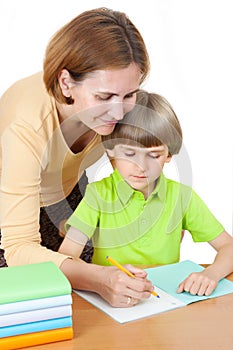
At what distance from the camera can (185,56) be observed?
3.03 m

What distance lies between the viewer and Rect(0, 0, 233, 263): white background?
9.37 ft

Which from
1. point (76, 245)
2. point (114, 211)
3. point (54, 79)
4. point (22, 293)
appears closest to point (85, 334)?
point (22, 293)

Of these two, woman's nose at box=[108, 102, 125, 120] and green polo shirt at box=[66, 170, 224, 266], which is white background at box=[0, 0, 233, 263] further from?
woman's nose at box=[108, 102, 125, 120]

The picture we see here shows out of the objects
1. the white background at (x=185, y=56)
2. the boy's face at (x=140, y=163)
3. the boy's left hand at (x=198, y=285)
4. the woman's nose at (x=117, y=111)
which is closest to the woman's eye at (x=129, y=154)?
the boy's face at (x=140, y=163)


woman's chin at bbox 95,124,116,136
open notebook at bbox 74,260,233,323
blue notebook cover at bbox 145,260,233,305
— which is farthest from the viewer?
woman's chin at bbox 95,124,116,136

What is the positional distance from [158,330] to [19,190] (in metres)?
0.51

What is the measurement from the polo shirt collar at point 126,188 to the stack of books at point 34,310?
0.50 m

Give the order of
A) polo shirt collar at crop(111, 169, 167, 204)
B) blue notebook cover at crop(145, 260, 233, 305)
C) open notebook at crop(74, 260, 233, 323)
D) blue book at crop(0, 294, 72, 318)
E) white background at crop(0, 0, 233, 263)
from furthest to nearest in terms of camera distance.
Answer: white background at crop(0, 0, 233, 263)
polo shirt collar at crop(111, 169, 167, 204)
blue notebook cover at crop(145, 260, 233, 305)
open notebook at crop(74, 260, 233, 323)
blue book at crop(0, 294, 72, 318)

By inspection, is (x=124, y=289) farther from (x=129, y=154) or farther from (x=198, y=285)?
(x=129, y=154)

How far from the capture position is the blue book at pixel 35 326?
1.24m

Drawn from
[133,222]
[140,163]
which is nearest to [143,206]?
[133,222]

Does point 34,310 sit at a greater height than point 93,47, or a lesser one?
lesser

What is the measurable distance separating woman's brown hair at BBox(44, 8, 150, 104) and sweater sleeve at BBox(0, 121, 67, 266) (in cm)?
16

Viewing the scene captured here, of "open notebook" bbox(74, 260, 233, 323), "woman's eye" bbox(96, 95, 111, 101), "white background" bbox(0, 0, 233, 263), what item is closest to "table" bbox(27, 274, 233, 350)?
"open notebook" bbox(74, 260, 233, 323)
